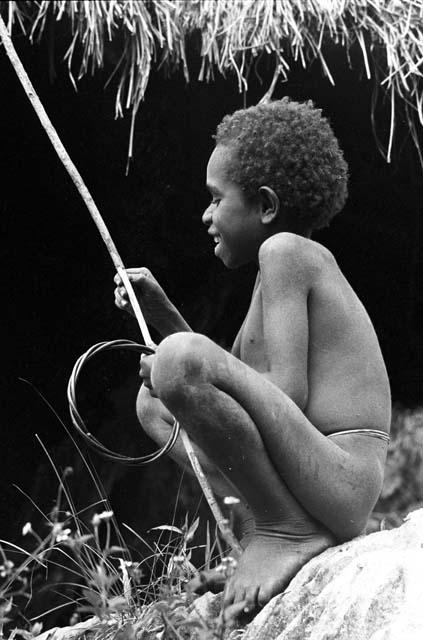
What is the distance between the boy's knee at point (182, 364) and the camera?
5.82 ft

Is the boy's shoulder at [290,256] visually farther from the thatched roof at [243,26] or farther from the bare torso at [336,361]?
the thatched roof at [243,26]

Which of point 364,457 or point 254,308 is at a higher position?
point 254,308

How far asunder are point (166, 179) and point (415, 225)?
1004 mm

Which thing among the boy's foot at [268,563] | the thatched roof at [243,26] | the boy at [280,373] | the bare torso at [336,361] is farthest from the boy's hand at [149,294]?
the thatched roof at [243,26]

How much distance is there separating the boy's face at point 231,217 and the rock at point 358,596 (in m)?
0.66

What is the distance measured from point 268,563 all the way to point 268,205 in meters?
0.74

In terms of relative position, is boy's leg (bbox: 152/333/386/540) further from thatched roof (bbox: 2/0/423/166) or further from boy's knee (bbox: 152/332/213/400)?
thatched roof (bbox: 2/0/423/166)

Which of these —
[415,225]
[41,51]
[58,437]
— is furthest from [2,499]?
[415,225]

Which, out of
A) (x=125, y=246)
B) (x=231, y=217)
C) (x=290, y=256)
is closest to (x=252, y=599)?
(x=290, y=256)

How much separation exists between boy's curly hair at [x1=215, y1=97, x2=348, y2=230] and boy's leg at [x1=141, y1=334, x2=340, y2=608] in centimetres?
50

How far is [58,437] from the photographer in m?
3.93

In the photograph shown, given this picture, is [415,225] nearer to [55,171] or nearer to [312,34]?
[312,34]

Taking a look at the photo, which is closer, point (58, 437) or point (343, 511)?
point (343, 511)

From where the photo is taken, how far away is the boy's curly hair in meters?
2.16
